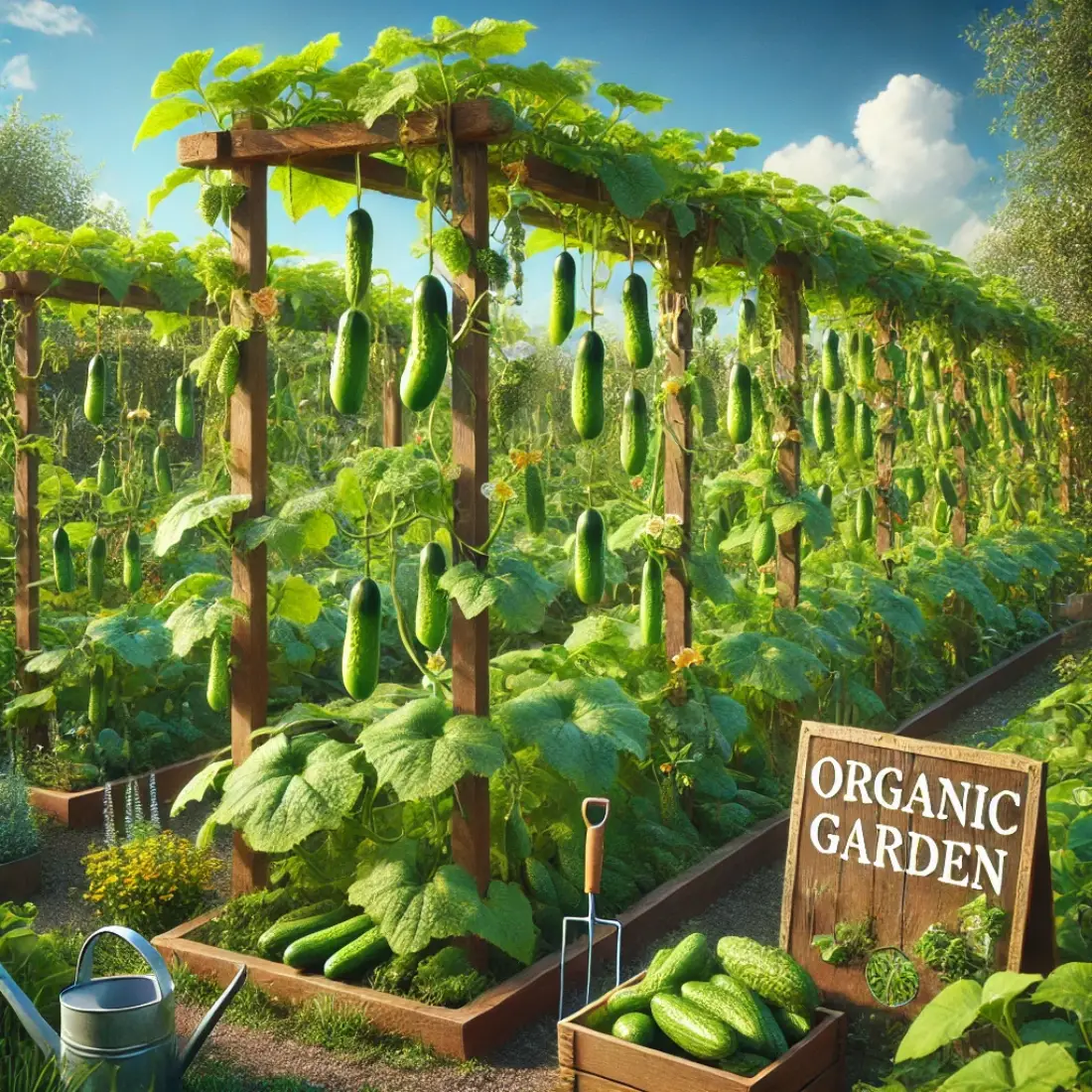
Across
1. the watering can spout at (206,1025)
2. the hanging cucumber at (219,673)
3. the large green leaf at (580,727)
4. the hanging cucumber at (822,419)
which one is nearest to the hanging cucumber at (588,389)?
the large green leaf at (580,727)

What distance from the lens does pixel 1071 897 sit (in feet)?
11.6

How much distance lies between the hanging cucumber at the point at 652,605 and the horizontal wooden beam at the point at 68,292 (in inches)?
106

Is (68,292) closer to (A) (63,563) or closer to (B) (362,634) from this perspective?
(A) (63,563)

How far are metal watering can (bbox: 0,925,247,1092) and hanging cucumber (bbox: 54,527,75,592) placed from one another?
3.94m

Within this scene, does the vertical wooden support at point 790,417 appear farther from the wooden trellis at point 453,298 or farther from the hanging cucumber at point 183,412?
the hanging cucumber at point 183,412

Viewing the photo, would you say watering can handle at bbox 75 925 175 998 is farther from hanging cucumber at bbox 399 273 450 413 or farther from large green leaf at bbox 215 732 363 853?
hanging cucumber at bbox 399 273 450 413

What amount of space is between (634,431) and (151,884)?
7.78 feet

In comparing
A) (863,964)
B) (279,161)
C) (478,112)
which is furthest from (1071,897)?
(279,161)

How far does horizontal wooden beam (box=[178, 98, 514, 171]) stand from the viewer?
3.87 meters

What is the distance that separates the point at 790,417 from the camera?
644 centimetres

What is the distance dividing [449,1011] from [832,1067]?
1.15 metres

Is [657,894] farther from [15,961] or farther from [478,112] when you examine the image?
[478,112]

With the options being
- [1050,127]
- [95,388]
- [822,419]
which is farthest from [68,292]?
[1050,127]

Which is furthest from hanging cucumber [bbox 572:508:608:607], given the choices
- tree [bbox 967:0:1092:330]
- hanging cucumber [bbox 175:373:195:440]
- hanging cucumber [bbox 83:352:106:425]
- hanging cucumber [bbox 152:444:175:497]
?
tree [bbox 967:0:1092:330]
